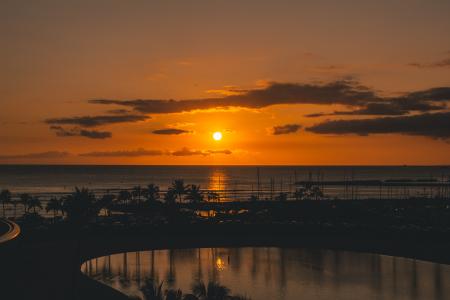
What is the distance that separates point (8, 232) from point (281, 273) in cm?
2429

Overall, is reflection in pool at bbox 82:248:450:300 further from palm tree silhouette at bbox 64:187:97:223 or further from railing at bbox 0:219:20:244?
railing at bbox 0:219:20:244

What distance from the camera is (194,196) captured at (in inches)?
2815

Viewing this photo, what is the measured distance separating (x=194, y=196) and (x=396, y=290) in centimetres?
4344

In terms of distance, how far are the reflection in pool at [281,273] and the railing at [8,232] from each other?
1496 centimetres

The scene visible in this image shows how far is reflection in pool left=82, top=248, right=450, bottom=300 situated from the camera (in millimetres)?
29859

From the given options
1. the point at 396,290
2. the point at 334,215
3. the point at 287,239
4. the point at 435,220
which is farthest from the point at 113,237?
the point at 435,220

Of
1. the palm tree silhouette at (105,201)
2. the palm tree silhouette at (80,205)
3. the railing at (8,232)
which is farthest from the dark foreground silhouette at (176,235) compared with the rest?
the railing at (8,232)

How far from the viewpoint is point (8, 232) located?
39.5 ft

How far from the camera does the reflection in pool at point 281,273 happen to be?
29.9m

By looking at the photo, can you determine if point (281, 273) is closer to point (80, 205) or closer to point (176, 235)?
point (176, 235)

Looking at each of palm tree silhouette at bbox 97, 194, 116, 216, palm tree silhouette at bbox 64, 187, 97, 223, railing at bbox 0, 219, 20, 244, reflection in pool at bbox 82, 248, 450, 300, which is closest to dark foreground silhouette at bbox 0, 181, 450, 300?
palm tree silhouette at bbox 64, 187, 97, 223

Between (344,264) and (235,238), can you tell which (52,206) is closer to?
(235,238)

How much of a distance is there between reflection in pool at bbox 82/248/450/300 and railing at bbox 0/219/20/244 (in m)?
15.0

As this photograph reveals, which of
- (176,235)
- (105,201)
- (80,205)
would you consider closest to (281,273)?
(176,235)
